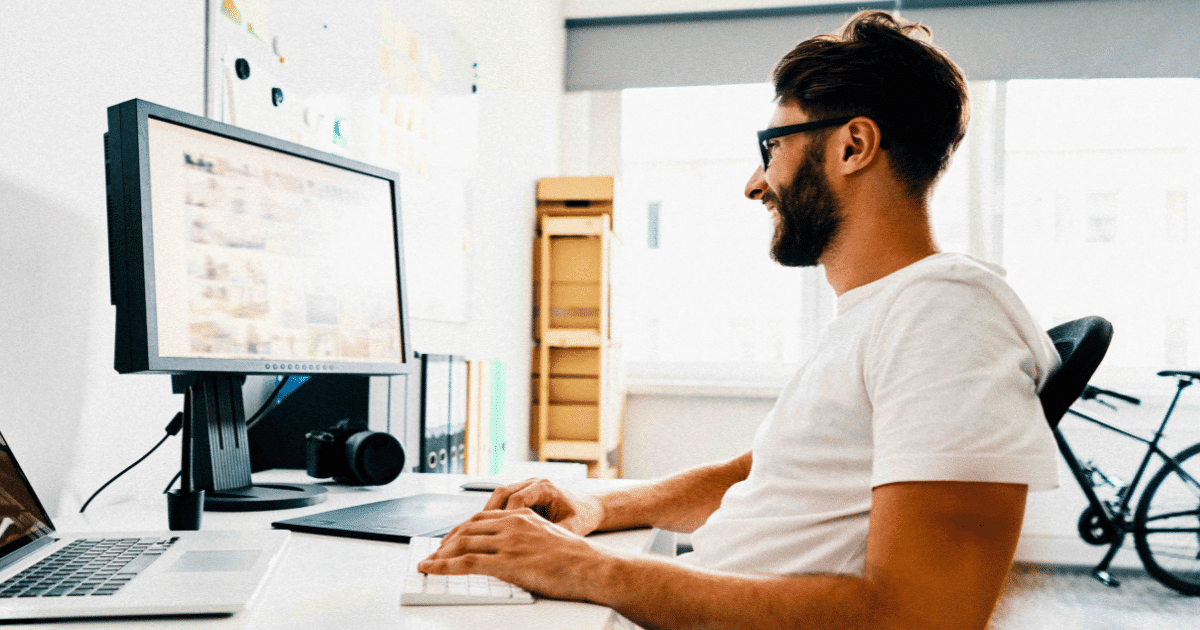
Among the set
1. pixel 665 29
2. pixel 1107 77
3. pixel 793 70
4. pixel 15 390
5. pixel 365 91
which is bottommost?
pixel 15 390

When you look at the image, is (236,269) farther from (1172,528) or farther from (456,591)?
(1172,528)

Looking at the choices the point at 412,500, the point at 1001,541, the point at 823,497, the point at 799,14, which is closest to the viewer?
the point at 1001,541

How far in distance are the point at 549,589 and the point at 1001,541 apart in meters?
0.35

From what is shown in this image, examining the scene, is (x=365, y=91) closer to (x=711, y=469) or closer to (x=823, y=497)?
(x=711, y=469)

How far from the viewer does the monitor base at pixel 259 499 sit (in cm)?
97

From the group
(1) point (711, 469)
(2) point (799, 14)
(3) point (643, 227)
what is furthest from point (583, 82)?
(1) point (711, 469)

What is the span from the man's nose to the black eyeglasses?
0.01 metres

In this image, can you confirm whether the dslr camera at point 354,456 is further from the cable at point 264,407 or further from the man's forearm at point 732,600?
the man's forearm at point 732,600

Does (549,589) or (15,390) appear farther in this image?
(15,390)

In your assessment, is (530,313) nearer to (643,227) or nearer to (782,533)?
(643,227)

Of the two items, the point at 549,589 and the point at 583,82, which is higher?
the point at 583,82

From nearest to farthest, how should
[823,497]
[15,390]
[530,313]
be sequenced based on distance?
[823,497], [15,390], [530,313]

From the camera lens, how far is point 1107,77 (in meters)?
3.39

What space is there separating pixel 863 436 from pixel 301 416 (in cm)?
96
